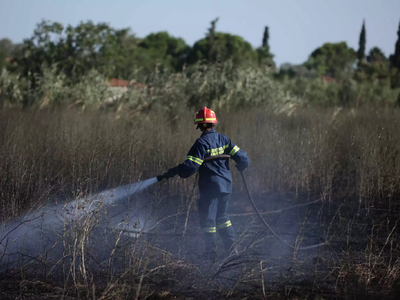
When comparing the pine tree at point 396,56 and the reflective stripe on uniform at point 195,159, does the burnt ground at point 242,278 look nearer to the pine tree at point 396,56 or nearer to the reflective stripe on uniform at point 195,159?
the reflective stripe on uniform at point 195,159

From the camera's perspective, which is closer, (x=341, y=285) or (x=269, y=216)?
(x=341, y=285)

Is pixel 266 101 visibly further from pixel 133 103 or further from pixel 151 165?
pixel 151 165

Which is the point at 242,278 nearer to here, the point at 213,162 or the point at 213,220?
the point at 213,220

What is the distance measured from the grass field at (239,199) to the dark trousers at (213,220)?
0.25m

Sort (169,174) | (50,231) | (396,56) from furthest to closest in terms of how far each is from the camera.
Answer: (396,56)
(50,231)
(169,174)

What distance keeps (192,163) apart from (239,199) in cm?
336

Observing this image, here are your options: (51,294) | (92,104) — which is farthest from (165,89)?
(51,294)

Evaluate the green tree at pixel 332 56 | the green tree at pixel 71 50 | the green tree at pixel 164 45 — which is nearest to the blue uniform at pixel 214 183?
the green tree at pixel 71 50

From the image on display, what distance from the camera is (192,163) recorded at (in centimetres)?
501

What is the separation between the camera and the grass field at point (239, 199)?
4.43 meters

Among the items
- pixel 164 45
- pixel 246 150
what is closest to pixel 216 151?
pixel 246 150

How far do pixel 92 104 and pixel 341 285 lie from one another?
1046 cm

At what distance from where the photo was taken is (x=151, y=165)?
8164mm

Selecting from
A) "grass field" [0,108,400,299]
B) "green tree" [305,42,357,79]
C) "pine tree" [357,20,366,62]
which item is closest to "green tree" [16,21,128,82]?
"grass field" [0,108,400,299]
